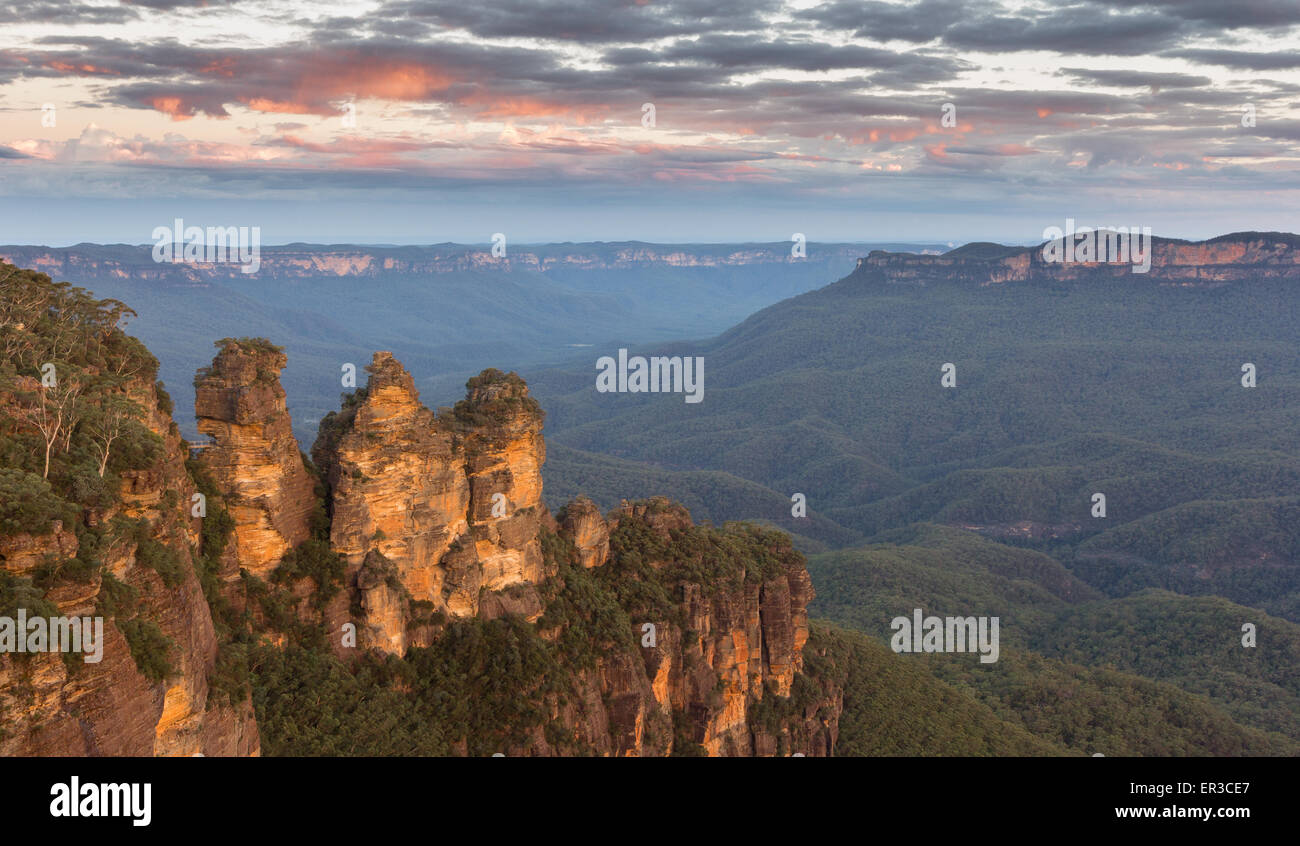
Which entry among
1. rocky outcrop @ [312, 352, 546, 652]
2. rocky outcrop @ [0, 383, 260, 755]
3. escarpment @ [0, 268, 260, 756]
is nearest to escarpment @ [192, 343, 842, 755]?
rocky outcrop @ [312, 352, 546, 652]

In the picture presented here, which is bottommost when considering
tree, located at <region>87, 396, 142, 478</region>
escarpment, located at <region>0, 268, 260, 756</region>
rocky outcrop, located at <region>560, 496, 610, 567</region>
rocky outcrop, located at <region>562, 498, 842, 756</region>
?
rocky outcrop, located at <region>562, 498, 842, 756</region>

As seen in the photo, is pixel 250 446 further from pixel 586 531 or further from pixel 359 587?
pixel 586 531

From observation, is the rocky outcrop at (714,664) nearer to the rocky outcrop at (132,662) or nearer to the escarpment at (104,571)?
the rocky outcrop at (132,662)

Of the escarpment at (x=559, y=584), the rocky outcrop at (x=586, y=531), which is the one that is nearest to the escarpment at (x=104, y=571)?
the escarpment at (x=559, y=584)

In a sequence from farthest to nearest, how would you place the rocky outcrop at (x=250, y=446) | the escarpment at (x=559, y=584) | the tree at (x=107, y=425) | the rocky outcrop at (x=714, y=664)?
1. the rocky outcrop at (x=714, y=664)
2. the escarpment at (x=559, y=584)
3. the rocky outcrop at (x=250, y=446)
4. the tree at (x=107, y=425)

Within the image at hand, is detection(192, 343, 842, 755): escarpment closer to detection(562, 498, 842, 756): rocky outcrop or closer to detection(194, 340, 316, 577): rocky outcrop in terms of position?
detection(562, 498, 842, 756): rocky outcrop

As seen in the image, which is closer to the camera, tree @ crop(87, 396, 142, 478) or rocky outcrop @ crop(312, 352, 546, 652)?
tree @ crop(87, 396, 142, 478)

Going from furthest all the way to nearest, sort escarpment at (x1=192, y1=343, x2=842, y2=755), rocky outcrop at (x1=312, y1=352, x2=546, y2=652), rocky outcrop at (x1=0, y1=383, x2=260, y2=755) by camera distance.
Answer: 1. escarpment at (x1=192, y1=343, x2=842, y2=755)
2. rocky outcrop at (x1=312, y1=352, x2=546, y2=652)
3. rocky outcrop at (x1=0, y1=383, x2=260, y2=755)
